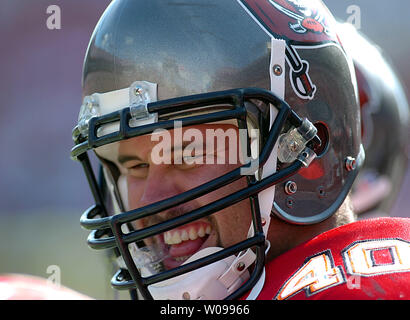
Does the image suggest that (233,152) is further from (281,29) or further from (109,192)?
(109,192)

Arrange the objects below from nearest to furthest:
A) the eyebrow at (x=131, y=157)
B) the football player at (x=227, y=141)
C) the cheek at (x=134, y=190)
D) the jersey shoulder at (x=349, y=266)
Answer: the jersey shoulder at (x=349, y=266), the football player at (x=227, y=141), the eyebrow at (x=131, y=157), the cheek at (x=134, y=190)

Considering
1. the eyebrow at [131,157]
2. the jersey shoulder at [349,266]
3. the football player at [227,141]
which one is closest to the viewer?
the jersey shoulder at [349,266]

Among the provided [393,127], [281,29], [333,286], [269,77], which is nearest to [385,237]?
[333,286]

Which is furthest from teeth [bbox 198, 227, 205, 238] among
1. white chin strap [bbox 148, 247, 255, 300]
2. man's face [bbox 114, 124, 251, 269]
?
white chin strap [bbox 148, 247, 255, 300]

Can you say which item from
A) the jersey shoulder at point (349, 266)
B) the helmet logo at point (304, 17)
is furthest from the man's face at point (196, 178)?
the helmet logo at point (304, 17)

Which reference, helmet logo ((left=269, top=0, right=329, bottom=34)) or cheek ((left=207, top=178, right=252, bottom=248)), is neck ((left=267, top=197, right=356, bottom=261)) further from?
helmet logo ((left=269, top=0, right=329, bottom=34))

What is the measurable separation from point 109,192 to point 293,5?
2.57 feet

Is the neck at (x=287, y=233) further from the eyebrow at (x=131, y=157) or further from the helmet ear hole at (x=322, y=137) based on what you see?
the eyebrow at (x=131, y=157)

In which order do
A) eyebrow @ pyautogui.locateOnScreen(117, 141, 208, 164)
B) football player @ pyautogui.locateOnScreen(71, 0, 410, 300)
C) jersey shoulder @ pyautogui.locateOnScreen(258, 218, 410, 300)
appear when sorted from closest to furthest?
jersey shoulder @ pyautogui.locateOnScreen(258, 218, 410, 300) → football player @ pyautogui.locateOnScreen(71, 0, 410, 300) → eyebrow @ pyautogui.locateOnScreen(117, 141, 208, 164)

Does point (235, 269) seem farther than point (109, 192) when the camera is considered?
No

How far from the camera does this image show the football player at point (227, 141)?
1.35 metres

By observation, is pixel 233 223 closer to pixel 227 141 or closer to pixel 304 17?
pixel 227 141

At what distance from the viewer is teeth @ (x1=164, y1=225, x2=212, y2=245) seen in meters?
1.50
